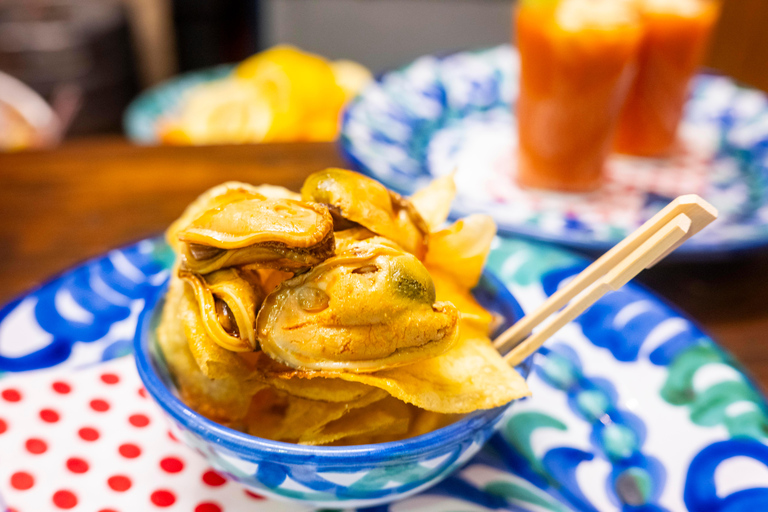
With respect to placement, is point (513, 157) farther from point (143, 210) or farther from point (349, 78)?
point (349, 78)

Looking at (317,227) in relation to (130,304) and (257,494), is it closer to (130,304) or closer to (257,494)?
(257,494)

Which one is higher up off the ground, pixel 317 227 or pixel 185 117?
pixel 317 227

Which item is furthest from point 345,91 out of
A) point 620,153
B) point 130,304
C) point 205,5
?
point 205,5

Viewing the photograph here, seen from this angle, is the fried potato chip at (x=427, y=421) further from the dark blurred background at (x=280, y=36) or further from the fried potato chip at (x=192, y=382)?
the dark blurred background at (x=280, y=36)

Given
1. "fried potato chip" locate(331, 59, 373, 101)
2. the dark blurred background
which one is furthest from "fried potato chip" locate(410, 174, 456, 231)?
the dark blurred background

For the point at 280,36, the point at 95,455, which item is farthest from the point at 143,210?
the point at 280,36

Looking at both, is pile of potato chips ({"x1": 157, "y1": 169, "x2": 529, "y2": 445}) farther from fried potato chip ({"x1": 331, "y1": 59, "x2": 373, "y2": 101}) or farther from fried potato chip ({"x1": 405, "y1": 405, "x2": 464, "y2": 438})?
fried potato chip ({"x1": 331, "y1": 59, "x2": 373, "y2": 101})
